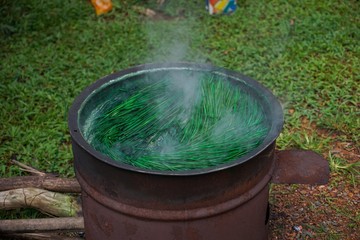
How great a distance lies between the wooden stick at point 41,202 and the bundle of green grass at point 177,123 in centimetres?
104

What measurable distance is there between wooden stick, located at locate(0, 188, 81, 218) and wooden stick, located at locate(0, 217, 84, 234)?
0.74ft

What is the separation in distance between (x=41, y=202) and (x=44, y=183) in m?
0.16

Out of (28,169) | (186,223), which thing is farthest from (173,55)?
(186,223)

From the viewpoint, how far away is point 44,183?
14.1 feet

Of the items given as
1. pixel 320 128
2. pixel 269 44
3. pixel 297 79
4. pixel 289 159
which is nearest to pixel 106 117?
pixel 289 159

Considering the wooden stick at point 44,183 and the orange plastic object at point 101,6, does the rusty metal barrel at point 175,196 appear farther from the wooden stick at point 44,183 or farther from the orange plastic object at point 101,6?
the orange plastic object at point 101,6

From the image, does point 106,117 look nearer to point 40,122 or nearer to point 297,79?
point 40,122

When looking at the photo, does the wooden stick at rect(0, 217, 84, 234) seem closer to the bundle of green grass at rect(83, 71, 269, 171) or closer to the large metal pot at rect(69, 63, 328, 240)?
the large metal pot at rect(69, 63, 328, 240)

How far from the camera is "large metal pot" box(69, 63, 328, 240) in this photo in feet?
9.14

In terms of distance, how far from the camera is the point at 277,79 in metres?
5.96

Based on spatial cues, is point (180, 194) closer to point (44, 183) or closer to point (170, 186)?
point (170, 186)

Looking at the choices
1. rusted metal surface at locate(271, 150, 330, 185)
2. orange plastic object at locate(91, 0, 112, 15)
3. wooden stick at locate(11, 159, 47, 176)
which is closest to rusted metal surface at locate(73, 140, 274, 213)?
rusted metal surface at locate(271, 150, 330, 185)

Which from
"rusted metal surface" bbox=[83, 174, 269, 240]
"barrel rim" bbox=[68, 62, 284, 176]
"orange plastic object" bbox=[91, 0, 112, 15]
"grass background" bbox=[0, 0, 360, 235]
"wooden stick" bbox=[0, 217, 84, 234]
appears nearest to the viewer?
"barrel rim" bbox=[68, 62, 284, 176]

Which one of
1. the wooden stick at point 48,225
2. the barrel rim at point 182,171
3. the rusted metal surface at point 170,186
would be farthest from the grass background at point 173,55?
the rusted metal surface at point 170,186
